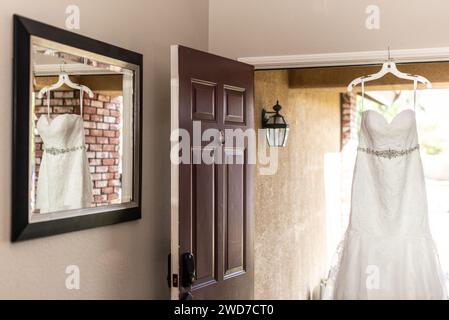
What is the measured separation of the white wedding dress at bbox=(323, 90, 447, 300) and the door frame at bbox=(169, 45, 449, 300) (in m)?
0.44

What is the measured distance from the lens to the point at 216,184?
2908 millimetres

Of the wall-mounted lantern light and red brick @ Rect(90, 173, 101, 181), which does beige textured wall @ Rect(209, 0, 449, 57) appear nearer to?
the wall-mounted lantern light

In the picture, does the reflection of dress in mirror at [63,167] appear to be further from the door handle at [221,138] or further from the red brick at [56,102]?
the door handle at [221,138]

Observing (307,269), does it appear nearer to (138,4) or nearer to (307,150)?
(307,150)

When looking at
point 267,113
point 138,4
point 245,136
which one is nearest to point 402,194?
point 245,136

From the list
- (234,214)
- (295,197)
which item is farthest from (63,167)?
(295,197)

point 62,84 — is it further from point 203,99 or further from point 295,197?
point 295,197

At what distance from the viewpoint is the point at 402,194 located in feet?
10.9

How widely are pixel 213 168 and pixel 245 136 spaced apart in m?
0.35

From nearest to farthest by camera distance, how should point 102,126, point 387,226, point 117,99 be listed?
point 102,126 → point 117,99 → point 387,226

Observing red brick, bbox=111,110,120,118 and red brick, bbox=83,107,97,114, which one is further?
red brick, bbox=111,110,120,118

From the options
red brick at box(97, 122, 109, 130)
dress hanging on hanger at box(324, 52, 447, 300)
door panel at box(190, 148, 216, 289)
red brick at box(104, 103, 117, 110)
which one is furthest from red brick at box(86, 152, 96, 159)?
dress hanging on hanger at box(324, 52, 447, 300)

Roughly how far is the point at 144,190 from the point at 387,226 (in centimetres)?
147

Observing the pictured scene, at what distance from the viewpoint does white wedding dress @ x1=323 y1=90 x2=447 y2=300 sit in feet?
10.4
